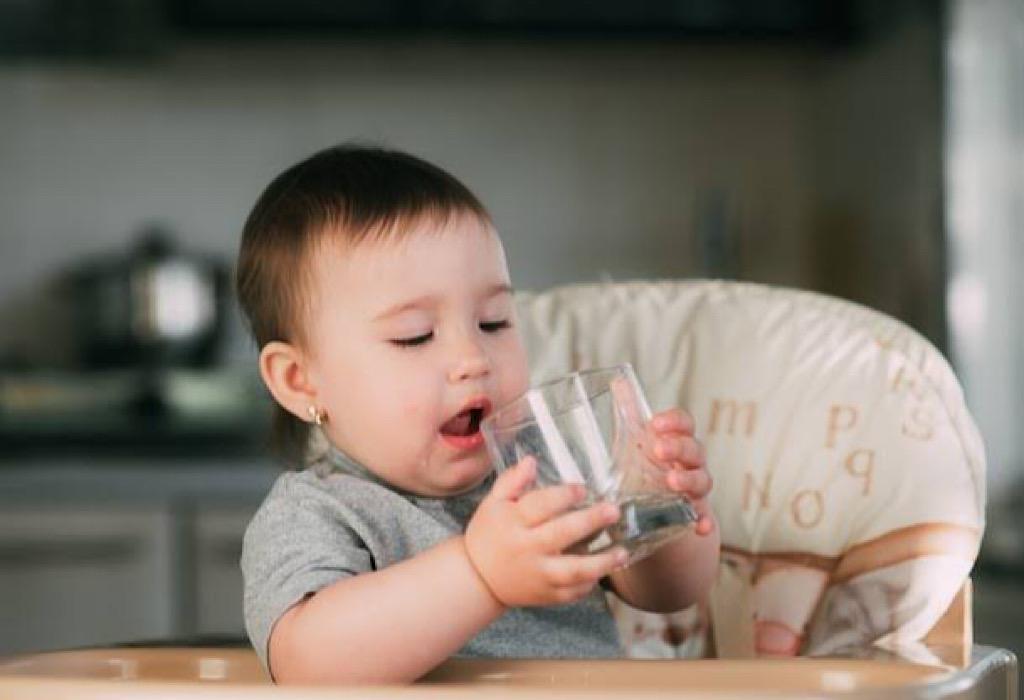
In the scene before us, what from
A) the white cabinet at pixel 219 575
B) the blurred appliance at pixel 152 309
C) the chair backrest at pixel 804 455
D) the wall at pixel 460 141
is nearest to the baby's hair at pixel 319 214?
the chair backrest at pixel 804 455

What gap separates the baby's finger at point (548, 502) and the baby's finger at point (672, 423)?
0.12 meters

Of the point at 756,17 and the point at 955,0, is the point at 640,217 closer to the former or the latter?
the point at 756,17

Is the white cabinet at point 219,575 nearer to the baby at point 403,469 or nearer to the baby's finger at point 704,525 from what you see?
the baby at point 403,469

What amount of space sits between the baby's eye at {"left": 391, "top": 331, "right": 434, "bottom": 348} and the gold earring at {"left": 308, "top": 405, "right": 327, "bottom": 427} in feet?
0.36

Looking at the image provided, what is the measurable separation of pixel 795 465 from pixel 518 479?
50 cm

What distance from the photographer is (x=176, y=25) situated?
3.43 metres

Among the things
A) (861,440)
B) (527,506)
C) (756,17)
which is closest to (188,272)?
(756,17)

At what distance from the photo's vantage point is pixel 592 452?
0.95 metres

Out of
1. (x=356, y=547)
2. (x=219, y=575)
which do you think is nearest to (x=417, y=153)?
(x=219, y=575)

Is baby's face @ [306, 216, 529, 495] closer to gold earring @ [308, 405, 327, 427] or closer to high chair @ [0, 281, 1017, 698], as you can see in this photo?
gold earring @ [308, 405, 327, 427]

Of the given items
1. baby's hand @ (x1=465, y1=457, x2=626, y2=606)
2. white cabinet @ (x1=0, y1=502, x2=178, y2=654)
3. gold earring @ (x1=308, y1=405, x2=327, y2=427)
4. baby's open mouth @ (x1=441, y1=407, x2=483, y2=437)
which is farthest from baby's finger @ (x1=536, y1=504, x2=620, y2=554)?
white cabinet @ (x1=0, y1=502, x2=178, y2=654)

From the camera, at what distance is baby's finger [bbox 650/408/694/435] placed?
1.04m

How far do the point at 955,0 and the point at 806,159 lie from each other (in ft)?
2.34

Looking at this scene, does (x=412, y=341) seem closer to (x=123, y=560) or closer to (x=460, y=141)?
(x=123, y=560)
